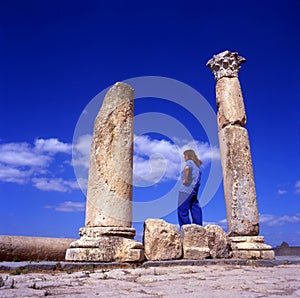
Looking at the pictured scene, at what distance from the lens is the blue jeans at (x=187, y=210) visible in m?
→ 7.90

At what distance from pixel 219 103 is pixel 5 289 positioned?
7.36 m

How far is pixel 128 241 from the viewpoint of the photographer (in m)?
5.82

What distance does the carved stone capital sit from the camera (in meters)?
9.62

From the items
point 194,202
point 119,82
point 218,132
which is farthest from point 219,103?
point 119,82

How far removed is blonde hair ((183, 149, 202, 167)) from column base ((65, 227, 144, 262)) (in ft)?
10.1

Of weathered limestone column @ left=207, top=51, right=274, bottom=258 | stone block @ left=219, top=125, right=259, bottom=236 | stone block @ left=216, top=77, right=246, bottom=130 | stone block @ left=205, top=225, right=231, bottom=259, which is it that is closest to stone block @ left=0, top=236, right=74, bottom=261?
stone block @ left=205, top=225, right=231, bottom=259

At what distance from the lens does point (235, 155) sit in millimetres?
8555

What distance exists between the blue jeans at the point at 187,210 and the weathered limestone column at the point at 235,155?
85 cm

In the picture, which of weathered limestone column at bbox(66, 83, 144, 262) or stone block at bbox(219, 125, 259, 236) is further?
stone block at bbox(219, 125, 259, 236)

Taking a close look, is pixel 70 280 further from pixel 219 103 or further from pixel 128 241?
pixel 219 103

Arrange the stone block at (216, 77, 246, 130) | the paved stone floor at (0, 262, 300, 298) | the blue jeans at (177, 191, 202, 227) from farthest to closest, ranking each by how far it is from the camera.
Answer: the stone block at (216, 77, 246, 130)
the blue jeans at (177, 191, 202, 227)
the paved stone floor at (0, 262, 300, 298)

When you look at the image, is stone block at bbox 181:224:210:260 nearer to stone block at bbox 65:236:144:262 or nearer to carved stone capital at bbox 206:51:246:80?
stone block at bbox 65:236:144:262

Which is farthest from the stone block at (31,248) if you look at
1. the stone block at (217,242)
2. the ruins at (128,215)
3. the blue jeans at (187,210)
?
the stone block at (217,242)

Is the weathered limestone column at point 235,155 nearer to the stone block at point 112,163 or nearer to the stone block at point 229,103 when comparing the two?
the stone block at point 229,103
